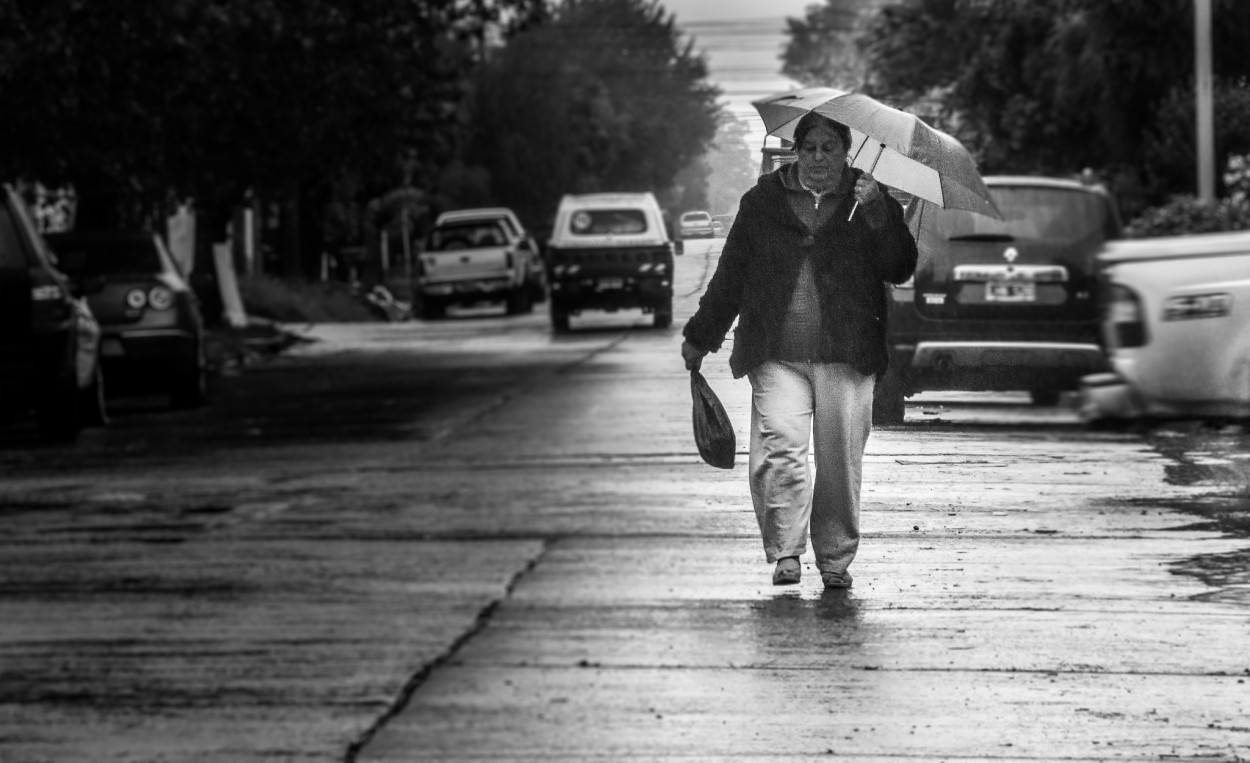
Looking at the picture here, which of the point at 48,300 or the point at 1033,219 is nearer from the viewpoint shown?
the point at 1033,219

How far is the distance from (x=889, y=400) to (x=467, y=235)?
118099 mm

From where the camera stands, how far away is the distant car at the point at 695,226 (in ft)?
10.1

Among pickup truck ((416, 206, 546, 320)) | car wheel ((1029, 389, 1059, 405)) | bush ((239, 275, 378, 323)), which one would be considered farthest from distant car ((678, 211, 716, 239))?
bush ((239, 275, 378, 323))

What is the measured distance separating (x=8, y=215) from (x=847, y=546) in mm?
2918

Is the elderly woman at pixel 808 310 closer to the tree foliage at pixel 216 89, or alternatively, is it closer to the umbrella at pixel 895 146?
the umbrella at pixel 895 146

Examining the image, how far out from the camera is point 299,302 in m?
153

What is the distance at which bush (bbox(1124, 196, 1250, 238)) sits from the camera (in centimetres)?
368

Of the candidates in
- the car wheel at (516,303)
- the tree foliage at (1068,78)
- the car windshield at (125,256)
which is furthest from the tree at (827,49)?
the car wheel at (516,303)

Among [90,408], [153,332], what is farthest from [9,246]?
[153,332]

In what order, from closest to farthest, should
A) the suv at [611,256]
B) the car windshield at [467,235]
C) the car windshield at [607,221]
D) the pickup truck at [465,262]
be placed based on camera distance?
the suv at [611,256] < the car windshield at [607,221] < the pickup truck at [465,262] < the car windshield at [467,235]

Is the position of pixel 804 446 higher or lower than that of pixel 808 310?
lower

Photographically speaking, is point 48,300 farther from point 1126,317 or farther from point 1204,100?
point 1126,317

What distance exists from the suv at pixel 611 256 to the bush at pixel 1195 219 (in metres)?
0.69

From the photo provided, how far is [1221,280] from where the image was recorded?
3.05 m
